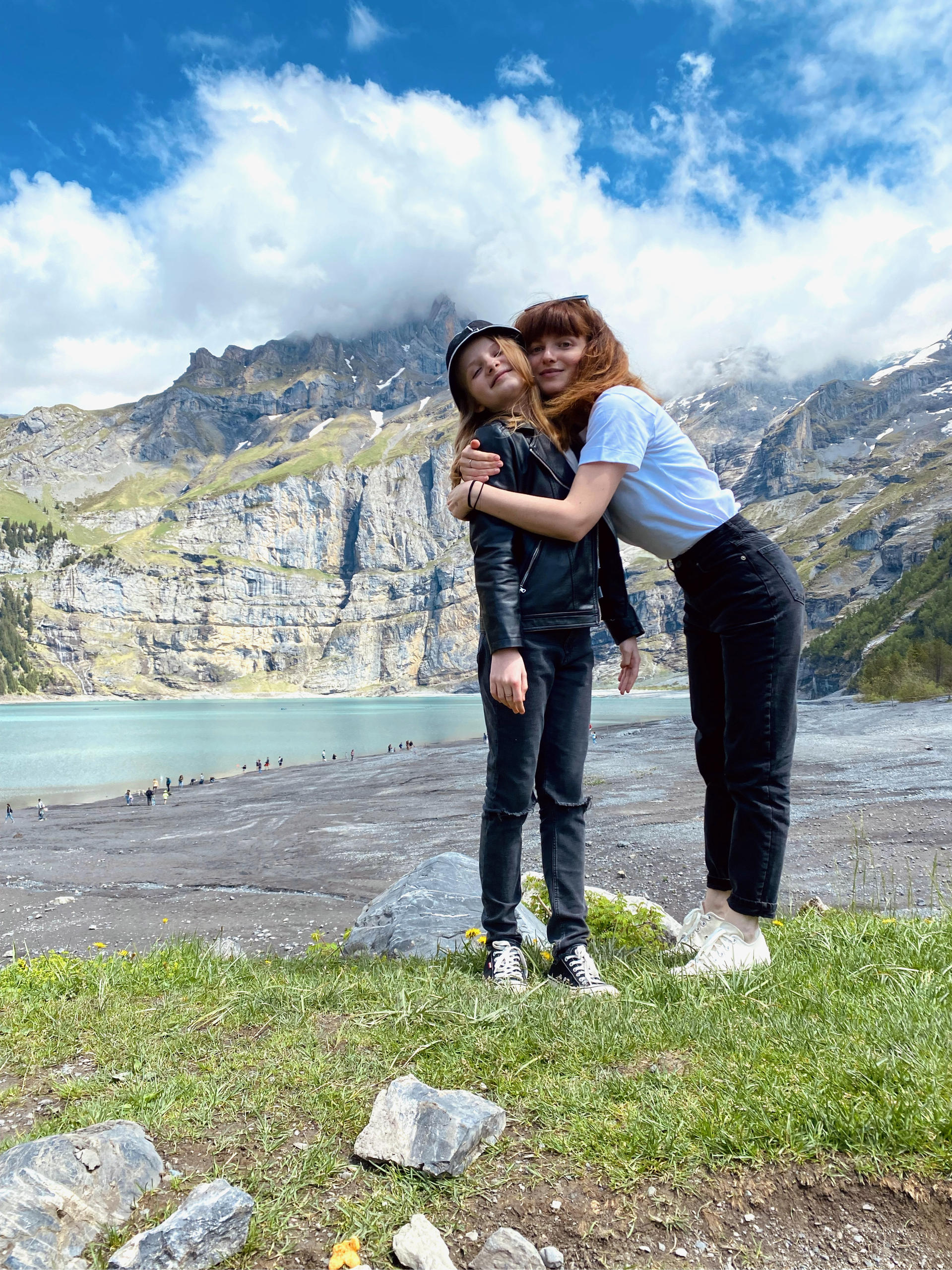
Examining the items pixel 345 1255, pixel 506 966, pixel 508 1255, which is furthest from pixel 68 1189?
pixel 506 966

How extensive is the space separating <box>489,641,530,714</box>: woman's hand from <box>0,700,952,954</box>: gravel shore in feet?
9.76

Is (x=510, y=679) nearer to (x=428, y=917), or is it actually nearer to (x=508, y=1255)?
(x=508, y=1255)

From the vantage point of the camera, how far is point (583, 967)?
354cm

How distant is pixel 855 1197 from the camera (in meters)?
1.88

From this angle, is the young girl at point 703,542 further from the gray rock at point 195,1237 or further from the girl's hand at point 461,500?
the gray rock at point 195,1237

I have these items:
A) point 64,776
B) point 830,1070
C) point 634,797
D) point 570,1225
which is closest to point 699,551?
point 830,1070

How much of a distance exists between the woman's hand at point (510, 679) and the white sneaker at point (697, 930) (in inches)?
65.3

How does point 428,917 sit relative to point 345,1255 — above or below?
below

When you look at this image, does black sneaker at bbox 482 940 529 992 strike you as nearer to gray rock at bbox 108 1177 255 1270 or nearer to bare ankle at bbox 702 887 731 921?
bare ankle at bbox 702 887 731 921

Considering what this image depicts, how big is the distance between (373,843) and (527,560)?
19392 millimetres

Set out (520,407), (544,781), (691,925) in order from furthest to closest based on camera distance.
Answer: (691,925) → (544,781) → (520,407)

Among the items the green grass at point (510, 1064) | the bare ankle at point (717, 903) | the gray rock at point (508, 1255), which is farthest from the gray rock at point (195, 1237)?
the bare ankle at point (717, 903)

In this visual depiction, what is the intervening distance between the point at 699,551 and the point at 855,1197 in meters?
2.59

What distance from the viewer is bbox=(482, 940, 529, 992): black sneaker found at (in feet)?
11.3
